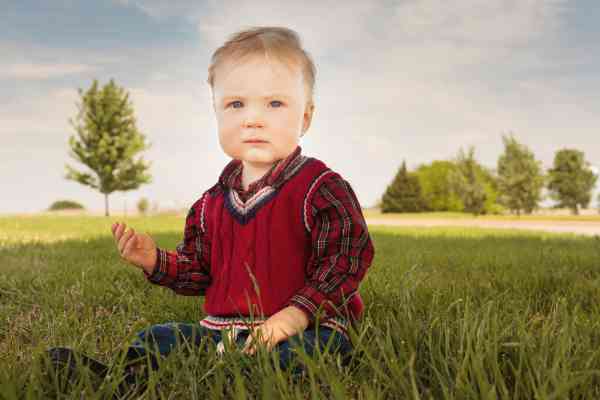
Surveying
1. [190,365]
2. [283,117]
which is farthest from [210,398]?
[283,117]

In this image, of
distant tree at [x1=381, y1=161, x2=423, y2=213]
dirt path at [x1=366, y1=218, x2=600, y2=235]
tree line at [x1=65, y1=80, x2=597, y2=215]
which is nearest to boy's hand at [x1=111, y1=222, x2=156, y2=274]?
dirt path at [x1=366, y1=218, x2=600, y2=235]

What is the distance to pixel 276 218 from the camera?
1854 mm

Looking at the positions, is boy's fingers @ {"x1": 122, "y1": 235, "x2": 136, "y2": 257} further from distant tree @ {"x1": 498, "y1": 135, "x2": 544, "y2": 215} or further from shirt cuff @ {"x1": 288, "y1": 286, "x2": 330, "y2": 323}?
distant tree @ {"x1": 498, "y1": 135, "x2": 544, "y2": 215}

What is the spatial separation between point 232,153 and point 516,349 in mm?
1191

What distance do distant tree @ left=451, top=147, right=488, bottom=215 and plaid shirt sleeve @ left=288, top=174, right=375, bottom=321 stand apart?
120ft

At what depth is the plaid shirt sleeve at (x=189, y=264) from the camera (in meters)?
2.13

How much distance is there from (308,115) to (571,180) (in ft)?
172

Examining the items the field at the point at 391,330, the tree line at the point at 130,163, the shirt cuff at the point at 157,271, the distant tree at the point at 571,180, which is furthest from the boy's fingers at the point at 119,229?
the distant tree at the point at 571,180

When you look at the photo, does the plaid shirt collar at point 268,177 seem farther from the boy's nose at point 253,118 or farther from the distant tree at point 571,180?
the distant tree at point 571,180

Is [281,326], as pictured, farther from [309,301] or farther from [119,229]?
[119,229]

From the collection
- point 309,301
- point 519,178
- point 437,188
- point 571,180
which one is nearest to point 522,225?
point 519,178

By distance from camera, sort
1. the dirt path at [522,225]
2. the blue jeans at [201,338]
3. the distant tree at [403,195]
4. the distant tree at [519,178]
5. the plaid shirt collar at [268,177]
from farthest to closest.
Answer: the distant tree at [403,195] < the distant tree at [519,178] < the dirt path at [522,225] < the plaid shirt collar at [268,177] < the blue jeans at [201,338]

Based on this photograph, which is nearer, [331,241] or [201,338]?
[201,338]

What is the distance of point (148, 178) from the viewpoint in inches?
1412
